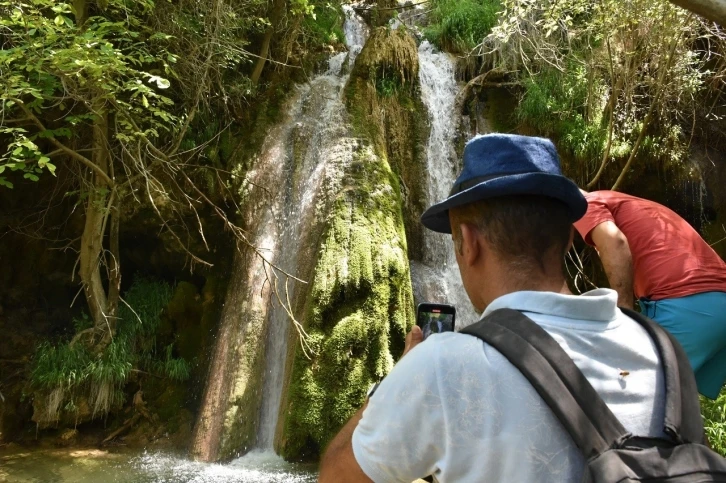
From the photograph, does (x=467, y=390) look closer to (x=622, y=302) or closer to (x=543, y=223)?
(x=543, y=223)

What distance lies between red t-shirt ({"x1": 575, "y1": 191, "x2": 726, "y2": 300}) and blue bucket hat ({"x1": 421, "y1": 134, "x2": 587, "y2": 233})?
60.6 inches

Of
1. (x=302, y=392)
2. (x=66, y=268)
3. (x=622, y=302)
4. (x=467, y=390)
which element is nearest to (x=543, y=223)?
(x=467, y=390)

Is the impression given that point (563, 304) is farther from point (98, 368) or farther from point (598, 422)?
point (98, 368)

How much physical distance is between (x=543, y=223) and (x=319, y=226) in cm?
522

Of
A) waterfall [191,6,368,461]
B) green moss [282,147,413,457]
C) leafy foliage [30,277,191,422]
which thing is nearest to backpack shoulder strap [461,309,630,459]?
waterfall [191,6,368,461]

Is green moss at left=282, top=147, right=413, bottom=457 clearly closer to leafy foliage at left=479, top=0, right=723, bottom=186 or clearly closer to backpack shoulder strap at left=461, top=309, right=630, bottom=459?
leafy foliage at left=479, top=0, right=723, bottom=186

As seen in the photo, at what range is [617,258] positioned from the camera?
2.58 m

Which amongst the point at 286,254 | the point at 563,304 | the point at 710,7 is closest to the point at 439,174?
the point at 286,254

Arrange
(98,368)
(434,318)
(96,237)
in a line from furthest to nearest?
(96,237) → (98,368) → (434,318)

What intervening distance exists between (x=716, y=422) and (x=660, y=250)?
2862 millimetres

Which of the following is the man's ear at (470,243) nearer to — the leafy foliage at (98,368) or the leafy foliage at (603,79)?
the leafy foliage at (98,368)

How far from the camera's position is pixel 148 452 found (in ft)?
20.7

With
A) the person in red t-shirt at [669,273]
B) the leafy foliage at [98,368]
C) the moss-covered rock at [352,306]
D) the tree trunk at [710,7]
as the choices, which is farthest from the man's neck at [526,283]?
the leafy foliage at [98,368]

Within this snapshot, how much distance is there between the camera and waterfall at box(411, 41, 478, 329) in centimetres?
737
